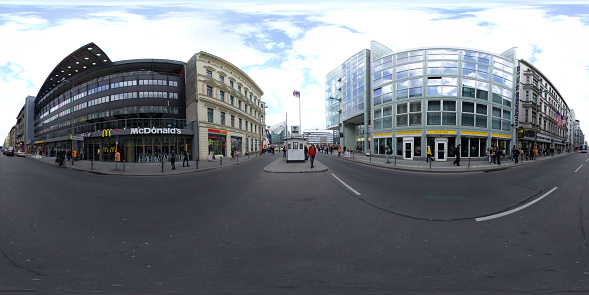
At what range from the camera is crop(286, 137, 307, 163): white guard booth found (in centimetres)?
2164

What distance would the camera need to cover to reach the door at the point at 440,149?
25062mm

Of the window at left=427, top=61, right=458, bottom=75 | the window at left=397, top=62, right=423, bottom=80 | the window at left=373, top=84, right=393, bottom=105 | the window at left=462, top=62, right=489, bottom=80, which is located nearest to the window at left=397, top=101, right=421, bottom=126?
the window at left=373, top=84, right=393, bottom=105

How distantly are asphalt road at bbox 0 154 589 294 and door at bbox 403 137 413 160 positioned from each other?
21.0 meters

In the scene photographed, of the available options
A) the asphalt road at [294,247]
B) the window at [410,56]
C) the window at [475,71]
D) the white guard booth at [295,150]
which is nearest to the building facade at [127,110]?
the white guard booth at [295,150]

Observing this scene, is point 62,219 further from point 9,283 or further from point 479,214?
point 479,214

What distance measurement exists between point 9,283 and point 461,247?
650cm

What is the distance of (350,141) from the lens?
45.1m

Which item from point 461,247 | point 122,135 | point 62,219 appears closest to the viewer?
point 461,247

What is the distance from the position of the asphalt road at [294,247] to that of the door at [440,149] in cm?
2063

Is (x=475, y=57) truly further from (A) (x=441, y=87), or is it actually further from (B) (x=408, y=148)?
(B) (x=408, y=148)

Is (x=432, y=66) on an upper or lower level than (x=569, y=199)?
upper

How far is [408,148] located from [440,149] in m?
3.25

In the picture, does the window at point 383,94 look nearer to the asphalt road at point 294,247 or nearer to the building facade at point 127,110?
the building facade at point 127,110

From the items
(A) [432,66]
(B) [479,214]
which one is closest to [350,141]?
(A) [432,66]
